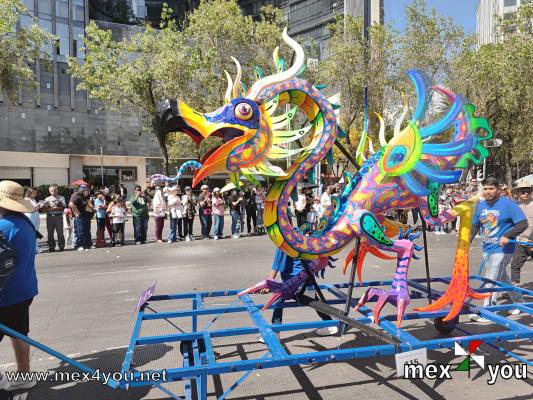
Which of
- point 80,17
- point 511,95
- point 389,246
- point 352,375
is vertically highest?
point 80,17

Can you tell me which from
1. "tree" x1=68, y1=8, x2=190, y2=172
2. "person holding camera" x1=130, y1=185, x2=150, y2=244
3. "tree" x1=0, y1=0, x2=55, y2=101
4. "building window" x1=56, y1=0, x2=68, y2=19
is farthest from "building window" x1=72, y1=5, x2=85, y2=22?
"person holding camera" x1=130, y1=185, x2=150, y2=244

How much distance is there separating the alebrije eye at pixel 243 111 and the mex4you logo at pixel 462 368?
2.18 meters

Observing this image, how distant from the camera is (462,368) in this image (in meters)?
3.37

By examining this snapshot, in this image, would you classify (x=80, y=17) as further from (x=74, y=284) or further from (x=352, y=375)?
(x=352, y=375)

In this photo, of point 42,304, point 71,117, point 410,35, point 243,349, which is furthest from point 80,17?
point 243,349

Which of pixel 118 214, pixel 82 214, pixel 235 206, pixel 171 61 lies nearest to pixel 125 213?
pixel 118 214

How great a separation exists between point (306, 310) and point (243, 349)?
1620mm

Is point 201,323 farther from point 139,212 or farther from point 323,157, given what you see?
point 139,212

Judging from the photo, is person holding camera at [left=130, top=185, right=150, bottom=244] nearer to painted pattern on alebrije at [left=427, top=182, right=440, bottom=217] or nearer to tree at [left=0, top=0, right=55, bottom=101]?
tree at [left=0, top=0, right=55, bottom=101]

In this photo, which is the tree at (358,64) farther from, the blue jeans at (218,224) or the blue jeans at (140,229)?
the blue jeans at (140,229)

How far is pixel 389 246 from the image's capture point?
4172mm

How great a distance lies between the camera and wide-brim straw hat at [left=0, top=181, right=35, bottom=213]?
3600 mm

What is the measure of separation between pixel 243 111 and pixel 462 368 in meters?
2.64

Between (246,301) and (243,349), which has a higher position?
(246,301)
